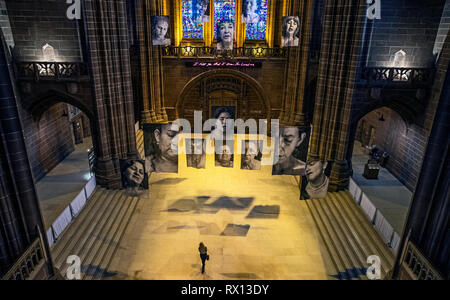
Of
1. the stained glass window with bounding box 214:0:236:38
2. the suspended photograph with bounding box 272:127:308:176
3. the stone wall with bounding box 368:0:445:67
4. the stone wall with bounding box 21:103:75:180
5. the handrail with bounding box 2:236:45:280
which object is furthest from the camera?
the stained glass window with bounding box 214:0:236:38

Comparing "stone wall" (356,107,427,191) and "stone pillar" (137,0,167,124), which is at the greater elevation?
"stone pillar" (137,0,167,124)

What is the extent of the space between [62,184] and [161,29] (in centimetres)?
1237

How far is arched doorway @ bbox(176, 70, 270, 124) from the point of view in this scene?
92.5 feet

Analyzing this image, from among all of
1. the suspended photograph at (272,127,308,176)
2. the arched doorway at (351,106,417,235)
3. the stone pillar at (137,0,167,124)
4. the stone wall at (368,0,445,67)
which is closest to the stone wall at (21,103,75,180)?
the stone pillar at (137,0,167,124)

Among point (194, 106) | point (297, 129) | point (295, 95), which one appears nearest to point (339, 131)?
point (297, 129)

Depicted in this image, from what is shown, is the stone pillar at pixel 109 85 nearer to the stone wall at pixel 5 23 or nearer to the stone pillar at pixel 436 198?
the stone wall at pixel 5 23

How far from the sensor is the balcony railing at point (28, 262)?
9250mm

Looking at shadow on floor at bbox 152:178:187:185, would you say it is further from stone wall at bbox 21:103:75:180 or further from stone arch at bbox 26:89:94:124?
stone wall at bbox 21:103:75:180

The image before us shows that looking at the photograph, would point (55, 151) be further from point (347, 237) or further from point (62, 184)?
point (347, 237)

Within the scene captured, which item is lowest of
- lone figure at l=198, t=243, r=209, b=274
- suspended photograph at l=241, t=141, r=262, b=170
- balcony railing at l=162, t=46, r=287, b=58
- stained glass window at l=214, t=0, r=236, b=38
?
lone figure at l=198, t=243, r=209, b=274

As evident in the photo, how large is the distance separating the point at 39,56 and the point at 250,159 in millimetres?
14452

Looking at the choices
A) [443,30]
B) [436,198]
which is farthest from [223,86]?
[436,198]

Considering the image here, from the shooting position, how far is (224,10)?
27.2 m

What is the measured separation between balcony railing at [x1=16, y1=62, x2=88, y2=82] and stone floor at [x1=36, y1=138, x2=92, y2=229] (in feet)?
20.5
